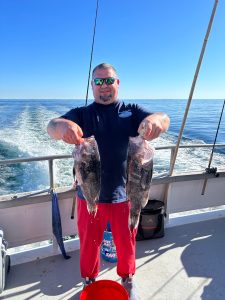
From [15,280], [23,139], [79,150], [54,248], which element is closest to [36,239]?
[54,248]

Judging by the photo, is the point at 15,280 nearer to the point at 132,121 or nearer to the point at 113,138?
the point at 113,138

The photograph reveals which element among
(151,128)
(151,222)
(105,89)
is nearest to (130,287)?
(151,222)

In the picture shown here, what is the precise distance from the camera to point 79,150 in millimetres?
1560

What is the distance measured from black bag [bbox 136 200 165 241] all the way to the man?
0.88 meters

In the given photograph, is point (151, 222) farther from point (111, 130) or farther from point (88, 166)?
point (88, 166)

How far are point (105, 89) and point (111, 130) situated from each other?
288 mm

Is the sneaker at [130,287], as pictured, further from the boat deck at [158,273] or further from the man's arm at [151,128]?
the man's arm at [151,128]

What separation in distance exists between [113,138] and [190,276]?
1.57m

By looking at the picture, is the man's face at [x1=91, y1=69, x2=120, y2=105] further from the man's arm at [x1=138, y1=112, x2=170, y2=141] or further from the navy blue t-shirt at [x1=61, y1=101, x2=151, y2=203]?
the man's arm at [x1=138, y1=112, x2=170, y2=141]

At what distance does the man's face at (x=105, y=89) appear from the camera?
1.86m

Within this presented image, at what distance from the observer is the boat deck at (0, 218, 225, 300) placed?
236 cm

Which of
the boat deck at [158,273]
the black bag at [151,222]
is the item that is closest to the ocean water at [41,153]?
the black bag at [151,222]

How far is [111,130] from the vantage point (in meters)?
1.95

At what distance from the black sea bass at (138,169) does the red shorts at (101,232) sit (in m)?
0.45
